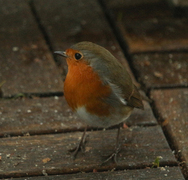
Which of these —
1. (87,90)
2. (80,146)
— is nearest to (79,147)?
(80,146)

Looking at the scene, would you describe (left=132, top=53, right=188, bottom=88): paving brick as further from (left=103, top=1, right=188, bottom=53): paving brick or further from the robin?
the robin

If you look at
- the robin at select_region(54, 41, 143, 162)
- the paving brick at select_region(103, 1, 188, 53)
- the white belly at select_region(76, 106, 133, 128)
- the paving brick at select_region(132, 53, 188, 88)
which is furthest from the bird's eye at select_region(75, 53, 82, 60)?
the paving brick at select_region(103, 1, 188, 53)

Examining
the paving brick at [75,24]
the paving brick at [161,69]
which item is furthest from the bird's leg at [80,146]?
the paving brick at [75,24]

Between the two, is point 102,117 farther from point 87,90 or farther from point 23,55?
point 23,55

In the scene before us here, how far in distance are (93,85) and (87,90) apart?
0.05 m

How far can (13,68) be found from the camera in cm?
352

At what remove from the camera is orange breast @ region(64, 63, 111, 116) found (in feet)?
8.02

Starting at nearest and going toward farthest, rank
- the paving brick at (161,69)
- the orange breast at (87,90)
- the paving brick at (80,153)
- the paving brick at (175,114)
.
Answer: the orange breast at (87,90) < the paving brick at (80,153) < the paving brick at (175,114) < the paving brick at (161,69)

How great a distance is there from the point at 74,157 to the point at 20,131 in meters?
0.45

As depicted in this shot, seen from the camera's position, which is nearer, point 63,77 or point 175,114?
point 175,114

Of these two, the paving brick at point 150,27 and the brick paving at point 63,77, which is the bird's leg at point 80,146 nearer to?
the brick paving at point 63,77

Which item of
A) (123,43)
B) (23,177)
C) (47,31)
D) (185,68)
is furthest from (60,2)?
(23,177)

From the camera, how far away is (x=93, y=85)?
2453 millimetres

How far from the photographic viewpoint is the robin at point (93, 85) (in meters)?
2.46
